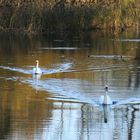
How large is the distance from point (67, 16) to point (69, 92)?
3240 centimetres

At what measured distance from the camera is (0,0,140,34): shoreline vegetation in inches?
1971

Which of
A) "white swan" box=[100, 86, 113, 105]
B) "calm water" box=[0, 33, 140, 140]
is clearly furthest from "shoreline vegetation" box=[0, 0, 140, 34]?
"white swan" box=[100, 86, 113, 105]

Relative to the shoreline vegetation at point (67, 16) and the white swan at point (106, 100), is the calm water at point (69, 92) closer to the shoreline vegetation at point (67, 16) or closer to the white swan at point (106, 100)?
the white swan at point (106, 100)

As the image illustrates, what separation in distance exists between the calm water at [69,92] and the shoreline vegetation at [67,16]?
11.7 metres

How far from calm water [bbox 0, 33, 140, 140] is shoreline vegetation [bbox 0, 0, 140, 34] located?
38.5ft

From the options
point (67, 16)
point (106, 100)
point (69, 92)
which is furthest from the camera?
point (67, 16)

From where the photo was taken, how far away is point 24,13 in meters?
50.2

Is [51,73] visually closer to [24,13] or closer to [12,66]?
[12,66]

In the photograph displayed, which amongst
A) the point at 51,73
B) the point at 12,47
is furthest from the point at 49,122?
the point at 12,47


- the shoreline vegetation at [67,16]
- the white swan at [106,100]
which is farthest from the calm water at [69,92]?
the shoreline vegetation at [67,16]

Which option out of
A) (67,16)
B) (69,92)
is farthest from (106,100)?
(67,16)

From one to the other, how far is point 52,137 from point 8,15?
122ft

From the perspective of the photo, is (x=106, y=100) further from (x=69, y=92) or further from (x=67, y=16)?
(x=67, y=16)

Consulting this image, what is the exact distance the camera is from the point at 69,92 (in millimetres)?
20656
